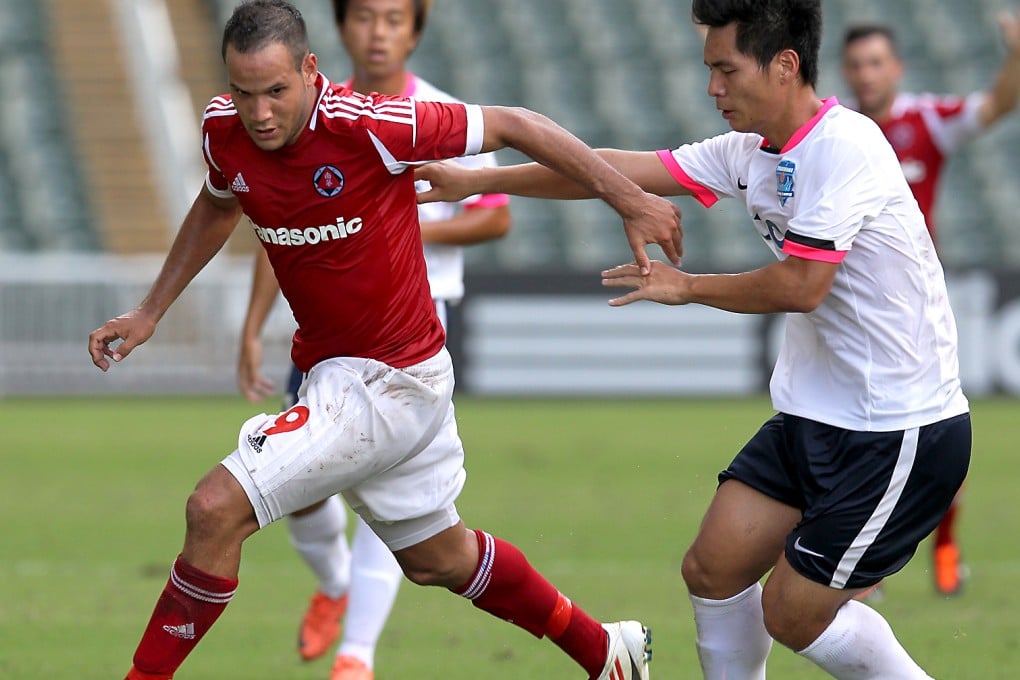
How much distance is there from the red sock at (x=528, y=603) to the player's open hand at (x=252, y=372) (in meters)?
1.38

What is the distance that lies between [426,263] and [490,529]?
3.31m

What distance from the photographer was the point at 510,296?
1577cm

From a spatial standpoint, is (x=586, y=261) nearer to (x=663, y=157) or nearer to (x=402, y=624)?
(x=402, y=624)

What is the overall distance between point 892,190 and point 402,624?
329cm

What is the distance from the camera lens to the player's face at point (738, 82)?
420 cm

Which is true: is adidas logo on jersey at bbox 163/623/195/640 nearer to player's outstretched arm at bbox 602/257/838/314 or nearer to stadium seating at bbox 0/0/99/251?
player's outstretched arm at bbox 602/257/838/314

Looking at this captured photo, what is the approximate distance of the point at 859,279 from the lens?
4.22 m

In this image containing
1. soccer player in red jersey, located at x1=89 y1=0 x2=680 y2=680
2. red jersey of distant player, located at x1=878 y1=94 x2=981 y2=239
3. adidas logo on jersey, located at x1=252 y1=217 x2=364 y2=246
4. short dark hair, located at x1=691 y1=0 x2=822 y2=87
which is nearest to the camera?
short dark hair, located at x1=691 y1=0 x2=822 y2=87

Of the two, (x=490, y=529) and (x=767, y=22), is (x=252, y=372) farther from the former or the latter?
(x=490, y=529)


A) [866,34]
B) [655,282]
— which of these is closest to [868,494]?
[655,282]

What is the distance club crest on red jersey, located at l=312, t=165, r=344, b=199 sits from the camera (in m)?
4.34

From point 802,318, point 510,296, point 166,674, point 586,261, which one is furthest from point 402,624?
point 586,261

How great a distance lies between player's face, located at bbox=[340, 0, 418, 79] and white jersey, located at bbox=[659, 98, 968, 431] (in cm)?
182

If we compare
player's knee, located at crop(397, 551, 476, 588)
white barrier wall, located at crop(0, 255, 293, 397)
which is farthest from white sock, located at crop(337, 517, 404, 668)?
white barrier wall, located at crop(0, 255, 293, 397)
